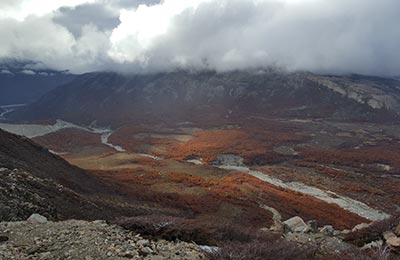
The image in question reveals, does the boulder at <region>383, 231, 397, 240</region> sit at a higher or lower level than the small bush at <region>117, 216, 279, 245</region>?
lower

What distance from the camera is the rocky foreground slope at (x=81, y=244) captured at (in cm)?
1330

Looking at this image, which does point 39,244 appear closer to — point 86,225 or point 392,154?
point 86,225

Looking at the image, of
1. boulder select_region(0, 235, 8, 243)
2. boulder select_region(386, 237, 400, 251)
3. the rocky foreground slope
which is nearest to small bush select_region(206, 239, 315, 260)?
the rocky foreground slope

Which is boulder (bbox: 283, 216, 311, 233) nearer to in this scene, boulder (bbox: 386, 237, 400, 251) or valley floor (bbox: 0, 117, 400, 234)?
boulder (bbox: 386, 237, 400, 251)

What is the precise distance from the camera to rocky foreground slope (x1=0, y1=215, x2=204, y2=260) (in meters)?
13.3

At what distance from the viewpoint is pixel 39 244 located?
14148 mm

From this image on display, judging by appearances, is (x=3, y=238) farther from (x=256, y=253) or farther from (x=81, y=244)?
(x=256, y=253)

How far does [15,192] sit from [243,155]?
83194 mm

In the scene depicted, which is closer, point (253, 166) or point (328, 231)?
point (328, 231)

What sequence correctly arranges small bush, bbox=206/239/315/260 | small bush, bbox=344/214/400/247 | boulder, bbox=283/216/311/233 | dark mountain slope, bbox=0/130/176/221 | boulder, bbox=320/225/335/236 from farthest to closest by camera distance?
boulder, bbox=283/216/311/233 < boulder, bbox=320/225/335/236 < small bush, bbox=344/214/400/247 < dark mountain slope, bbox=0/130/176/221 < small bush, bbox=206/239/315/260

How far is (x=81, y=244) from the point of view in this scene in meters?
14.0

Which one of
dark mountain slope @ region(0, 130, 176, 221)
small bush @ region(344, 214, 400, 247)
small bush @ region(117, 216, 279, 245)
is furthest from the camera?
small bush @ region(344, 214, 400, 247)

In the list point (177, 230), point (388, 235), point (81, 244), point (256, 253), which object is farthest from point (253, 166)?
point (81, 244)

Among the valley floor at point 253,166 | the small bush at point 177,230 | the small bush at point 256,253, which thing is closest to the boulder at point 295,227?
the valley floor at point 253,166
